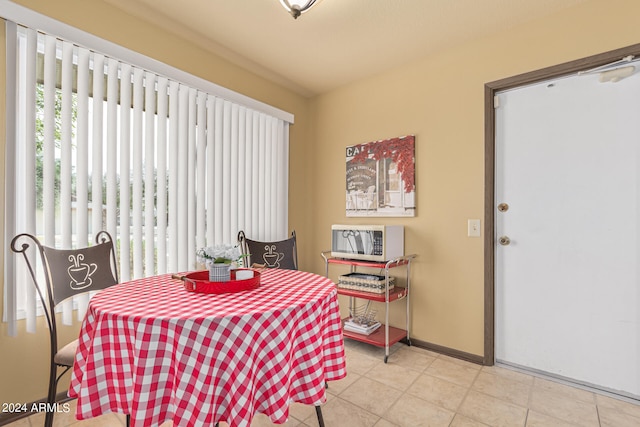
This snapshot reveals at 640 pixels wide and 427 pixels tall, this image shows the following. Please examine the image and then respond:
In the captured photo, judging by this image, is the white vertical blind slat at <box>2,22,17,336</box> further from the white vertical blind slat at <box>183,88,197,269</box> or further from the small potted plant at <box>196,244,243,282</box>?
the small potted plant at <box>196,244,243,282</box>

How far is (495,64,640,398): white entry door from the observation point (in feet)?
6.45

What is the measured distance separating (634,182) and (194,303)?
2537 millimetres

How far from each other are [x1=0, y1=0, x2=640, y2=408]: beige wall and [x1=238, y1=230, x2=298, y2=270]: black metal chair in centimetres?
69

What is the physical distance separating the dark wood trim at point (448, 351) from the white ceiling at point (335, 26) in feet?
8.04

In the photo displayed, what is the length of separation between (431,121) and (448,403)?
2.09 metres

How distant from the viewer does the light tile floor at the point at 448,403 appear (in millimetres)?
1748

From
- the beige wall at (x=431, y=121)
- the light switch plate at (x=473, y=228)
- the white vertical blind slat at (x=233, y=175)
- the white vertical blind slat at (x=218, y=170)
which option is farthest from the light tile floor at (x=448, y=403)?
the white vertical blind slat at (x=233, y=175)

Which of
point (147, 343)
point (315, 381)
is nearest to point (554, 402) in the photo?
point (315, 381)

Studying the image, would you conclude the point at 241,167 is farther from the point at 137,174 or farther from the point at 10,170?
the point at 10,170

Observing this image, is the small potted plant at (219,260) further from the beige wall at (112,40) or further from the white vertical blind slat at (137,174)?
the beige wall at (112,40)

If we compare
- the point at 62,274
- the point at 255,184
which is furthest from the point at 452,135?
the point at 62,274

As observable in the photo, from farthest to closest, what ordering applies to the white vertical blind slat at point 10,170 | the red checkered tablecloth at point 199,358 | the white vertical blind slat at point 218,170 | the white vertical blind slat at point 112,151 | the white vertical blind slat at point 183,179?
the white vertical blind slat at point 218,170 → the white vertical blind slat at point 183,179 → the white vertical blind slat at point 112,151 → the white vertical blind slat at point 10,170 → the red checkered tablecloth at point 199,358

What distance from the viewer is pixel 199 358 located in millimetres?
1012

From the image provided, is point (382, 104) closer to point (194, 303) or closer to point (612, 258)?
point (612, 258)
